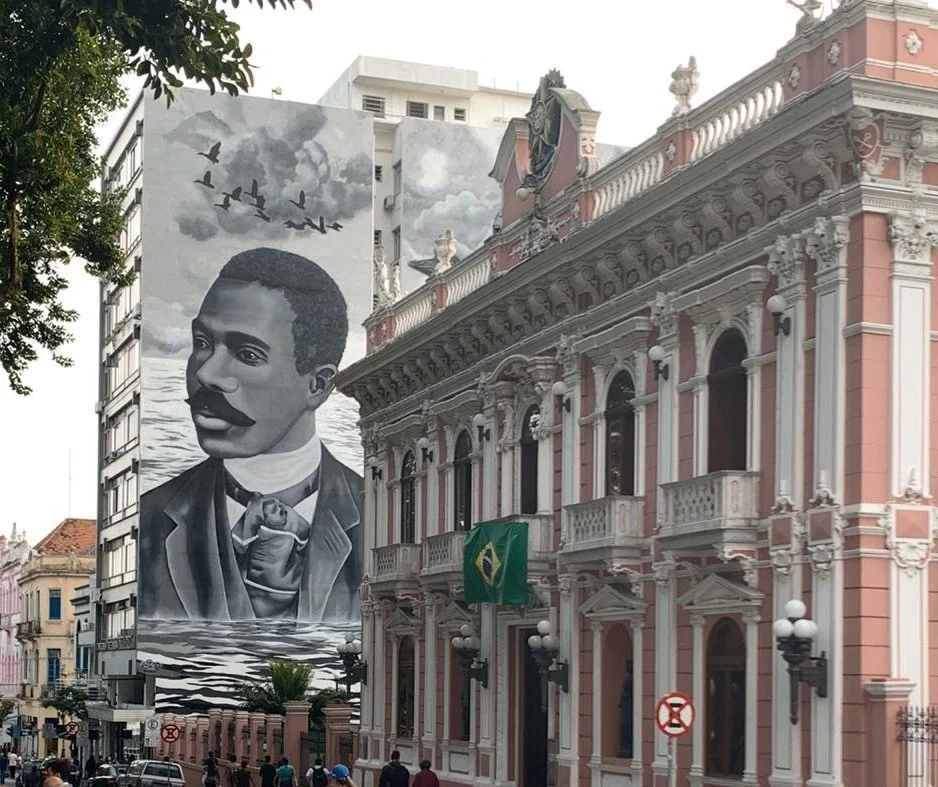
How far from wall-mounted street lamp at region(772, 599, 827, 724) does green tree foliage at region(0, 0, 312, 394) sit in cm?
931

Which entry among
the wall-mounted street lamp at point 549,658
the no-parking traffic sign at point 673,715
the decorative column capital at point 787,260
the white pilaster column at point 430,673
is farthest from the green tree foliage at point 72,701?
the no-parking traffic sign at point 673,715

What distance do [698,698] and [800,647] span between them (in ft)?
13.1

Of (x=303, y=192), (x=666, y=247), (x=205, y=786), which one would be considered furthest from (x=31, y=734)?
(x=666, y=247)

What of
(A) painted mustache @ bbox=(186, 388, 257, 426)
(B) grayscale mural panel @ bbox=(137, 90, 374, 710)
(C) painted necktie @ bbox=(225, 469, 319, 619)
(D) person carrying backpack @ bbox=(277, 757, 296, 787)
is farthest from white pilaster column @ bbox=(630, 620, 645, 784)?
(A) painted mustache @ bbox=(186, 388, 257, 426)

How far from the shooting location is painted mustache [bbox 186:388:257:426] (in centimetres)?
7144

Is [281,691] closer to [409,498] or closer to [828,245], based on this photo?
[409,498]

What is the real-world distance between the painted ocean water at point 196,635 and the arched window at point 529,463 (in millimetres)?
39733

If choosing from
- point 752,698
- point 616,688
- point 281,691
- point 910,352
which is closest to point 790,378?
point 910,352

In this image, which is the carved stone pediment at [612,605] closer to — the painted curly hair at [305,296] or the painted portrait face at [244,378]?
the painted portrait face at [244,378]

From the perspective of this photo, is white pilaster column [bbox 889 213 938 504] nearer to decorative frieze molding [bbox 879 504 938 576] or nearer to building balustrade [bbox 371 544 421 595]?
decorative frieze molding [bbox 879 504 938 576]

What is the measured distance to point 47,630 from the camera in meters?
110

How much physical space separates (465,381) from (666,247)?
359 inches

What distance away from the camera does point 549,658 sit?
30.0 m

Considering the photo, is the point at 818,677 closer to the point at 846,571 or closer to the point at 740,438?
the point at 846,571
